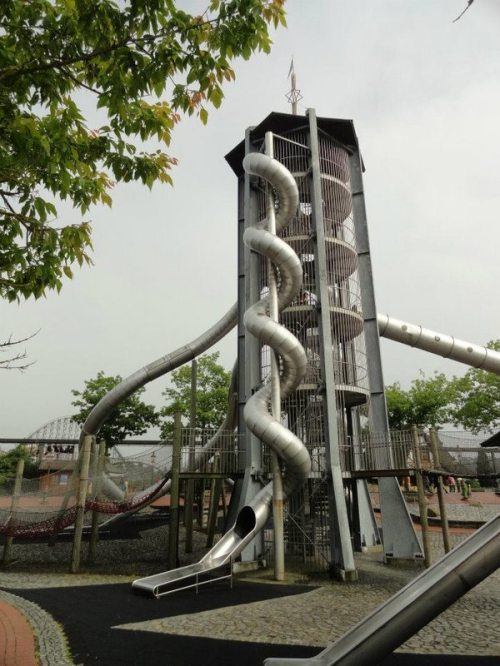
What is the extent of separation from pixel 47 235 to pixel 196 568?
30.8 feet

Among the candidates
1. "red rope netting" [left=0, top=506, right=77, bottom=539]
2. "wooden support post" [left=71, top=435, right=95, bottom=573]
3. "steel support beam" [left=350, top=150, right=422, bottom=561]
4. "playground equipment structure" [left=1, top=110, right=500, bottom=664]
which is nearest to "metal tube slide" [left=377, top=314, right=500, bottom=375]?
"playground equipment structure" [left=1, top=110, right=500, bottom=664]

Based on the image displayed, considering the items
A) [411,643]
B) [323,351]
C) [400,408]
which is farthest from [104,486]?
[400,408]

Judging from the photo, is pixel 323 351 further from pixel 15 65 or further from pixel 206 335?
pixel 15 65

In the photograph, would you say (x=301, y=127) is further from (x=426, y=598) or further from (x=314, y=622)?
(x=426, y=598)

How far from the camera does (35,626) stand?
746 cm

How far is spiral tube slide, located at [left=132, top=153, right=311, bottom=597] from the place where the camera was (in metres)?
12.2

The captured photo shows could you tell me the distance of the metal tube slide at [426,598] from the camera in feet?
9.52

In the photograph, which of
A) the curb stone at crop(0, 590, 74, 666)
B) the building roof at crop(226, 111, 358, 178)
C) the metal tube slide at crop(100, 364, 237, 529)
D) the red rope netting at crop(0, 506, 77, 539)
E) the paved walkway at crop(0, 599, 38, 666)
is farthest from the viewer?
the building roof at crop(226, 111, 358, 178)

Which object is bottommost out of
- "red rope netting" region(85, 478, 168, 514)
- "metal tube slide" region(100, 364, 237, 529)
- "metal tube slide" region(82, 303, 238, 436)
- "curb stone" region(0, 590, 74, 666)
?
"curb stone" region(0, 590, 74, 666)

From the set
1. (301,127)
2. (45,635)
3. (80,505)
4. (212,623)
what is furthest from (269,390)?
(301,127)

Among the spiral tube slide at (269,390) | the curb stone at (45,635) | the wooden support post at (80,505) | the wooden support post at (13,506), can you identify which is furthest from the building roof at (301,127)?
the curb stone at (45,635)

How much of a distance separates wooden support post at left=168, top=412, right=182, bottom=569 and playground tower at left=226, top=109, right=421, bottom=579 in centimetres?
218

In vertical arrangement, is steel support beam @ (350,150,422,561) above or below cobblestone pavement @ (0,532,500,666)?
above

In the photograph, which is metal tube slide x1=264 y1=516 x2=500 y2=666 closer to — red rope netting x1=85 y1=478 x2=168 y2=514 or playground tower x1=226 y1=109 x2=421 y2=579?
playground tower x1=226 y1=109 x2=421 y2=579
